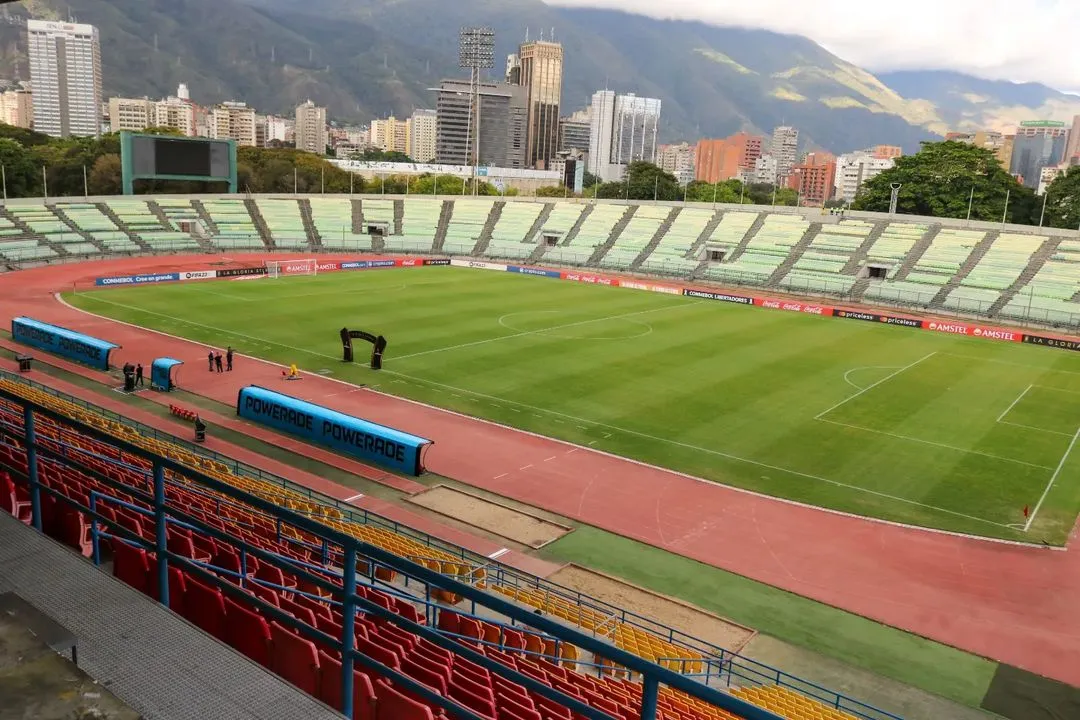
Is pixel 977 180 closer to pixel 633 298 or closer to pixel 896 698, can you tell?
pixel 633 298

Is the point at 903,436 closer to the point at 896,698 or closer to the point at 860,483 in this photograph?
the point at 860,483

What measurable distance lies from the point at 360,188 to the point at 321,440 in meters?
117

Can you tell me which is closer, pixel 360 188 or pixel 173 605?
pixel 173 605

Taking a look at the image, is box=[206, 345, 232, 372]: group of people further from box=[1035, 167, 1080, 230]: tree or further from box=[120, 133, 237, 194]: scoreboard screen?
box=[1035, 167, 1080, 230]: tree

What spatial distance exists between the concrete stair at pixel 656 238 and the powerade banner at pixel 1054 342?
121 ft

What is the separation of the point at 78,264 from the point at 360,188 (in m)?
72.6

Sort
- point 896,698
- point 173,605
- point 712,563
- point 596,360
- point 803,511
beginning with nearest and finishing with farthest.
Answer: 1. point 173,605
2. point 896,698
3. point 712,563
4. point 803,511
5. point 596,360

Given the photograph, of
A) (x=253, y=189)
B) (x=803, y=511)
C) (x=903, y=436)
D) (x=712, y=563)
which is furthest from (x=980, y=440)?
(x=253, y=189)

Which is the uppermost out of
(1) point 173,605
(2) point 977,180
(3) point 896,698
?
(2) point 977,180

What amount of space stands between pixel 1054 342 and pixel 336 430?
52055 mm

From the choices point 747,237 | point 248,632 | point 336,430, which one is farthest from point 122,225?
point 248,632

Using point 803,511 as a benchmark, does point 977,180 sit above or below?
above

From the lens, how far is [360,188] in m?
140

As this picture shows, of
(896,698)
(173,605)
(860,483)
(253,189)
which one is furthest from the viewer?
(253,189)
